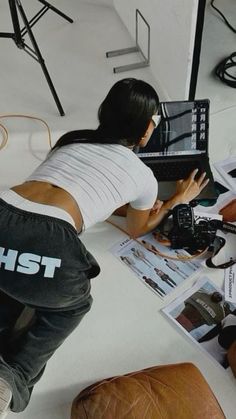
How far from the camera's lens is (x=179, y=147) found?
5.77 ft

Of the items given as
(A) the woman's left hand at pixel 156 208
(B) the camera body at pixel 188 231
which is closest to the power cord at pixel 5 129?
(A) the woman's left hand at pixel 156 208

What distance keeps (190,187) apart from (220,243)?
0.74ft

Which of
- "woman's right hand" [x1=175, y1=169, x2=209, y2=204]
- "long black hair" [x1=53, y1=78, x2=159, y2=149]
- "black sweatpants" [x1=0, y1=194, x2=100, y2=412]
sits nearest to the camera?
"black sweatpants" [x1=0, y1=194, x2=100, y2=412]

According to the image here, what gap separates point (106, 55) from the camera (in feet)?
7.85

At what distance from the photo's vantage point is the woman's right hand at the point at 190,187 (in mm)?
1712

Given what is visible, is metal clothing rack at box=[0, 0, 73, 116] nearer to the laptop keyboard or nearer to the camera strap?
the laptop keyboard

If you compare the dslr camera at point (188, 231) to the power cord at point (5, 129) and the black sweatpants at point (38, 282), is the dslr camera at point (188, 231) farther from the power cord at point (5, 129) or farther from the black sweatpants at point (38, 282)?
the power cord at point (5, 129)

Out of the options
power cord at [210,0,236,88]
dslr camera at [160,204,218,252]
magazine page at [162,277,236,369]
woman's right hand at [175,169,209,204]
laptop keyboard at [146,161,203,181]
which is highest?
power cord at [210,0,236,88]

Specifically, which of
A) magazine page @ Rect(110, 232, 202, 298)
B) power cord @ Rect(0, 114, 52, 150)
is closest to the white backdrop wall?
power cord @ Rect(0, 114, 52, 150)

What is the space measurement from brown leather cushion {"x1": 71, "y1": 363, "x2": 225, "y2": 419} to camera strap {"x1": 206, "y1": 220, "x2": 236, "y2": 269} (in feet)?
1.40

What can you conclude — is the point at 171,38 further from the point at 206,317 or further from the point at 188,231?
the point at 206,317

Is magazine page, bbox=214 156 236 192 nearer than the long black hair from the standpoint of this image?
No

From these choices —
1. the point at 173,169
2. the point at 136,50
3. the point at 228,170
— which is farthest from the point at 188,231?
the point at 136,50

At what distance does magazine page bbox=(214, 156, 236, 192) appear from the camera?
1.87 meters
